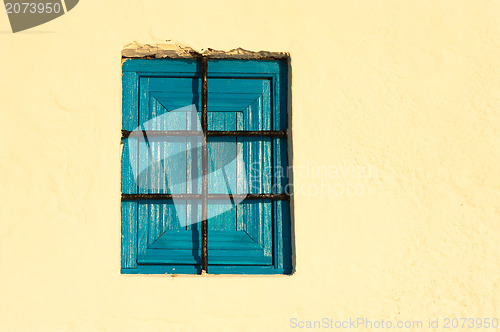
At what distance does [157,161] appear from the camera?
2.15 meters

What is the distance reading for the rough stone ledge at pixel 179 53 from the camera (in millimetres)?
2107

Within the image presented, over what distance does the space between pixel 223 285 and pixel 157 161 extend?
0.62 meters

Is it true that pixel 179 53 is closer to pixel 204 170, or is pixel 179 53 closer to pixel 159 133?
pixel 159 133

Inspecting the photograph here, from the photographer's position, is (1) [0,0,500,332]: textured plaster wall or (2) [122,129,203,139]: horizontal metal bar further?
(2) [122,129,203,139]: horizontal metal bar

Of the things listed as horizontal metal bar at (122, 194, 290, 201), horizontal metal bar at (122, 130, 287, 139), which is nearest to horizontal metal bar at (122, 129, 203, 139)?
horizontal metal bar at (122, 130, 287, 139)

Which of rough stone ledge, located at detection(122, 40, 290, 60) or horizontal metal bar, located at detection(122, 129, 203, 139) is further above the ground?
rough stone ledge, located at detection(122, 40, 290, 60)

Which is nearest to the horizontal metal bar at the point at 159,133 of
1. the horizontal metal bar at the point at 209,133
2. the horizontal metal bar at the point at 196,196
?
the horizontal metal bar at the point at 209,133

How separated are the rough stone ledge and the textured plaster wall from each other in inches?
1.2

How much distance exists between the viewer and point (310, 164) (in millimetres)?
2061

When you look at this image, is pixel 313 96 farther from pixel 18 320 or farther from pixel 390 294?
pixel 18 320

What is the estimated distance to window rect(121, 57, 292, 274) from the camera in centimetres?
212

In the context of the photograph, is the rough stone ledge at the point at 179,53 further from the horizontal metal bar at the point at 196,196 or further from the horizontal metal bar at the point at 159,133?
the horizontal metal bar at the point at 196,196

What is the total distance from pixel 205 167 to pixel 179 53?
1.73 ft

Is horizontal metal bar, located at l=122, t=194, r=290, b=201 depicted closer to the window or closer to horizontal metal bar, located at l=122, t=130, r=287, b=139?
the window
